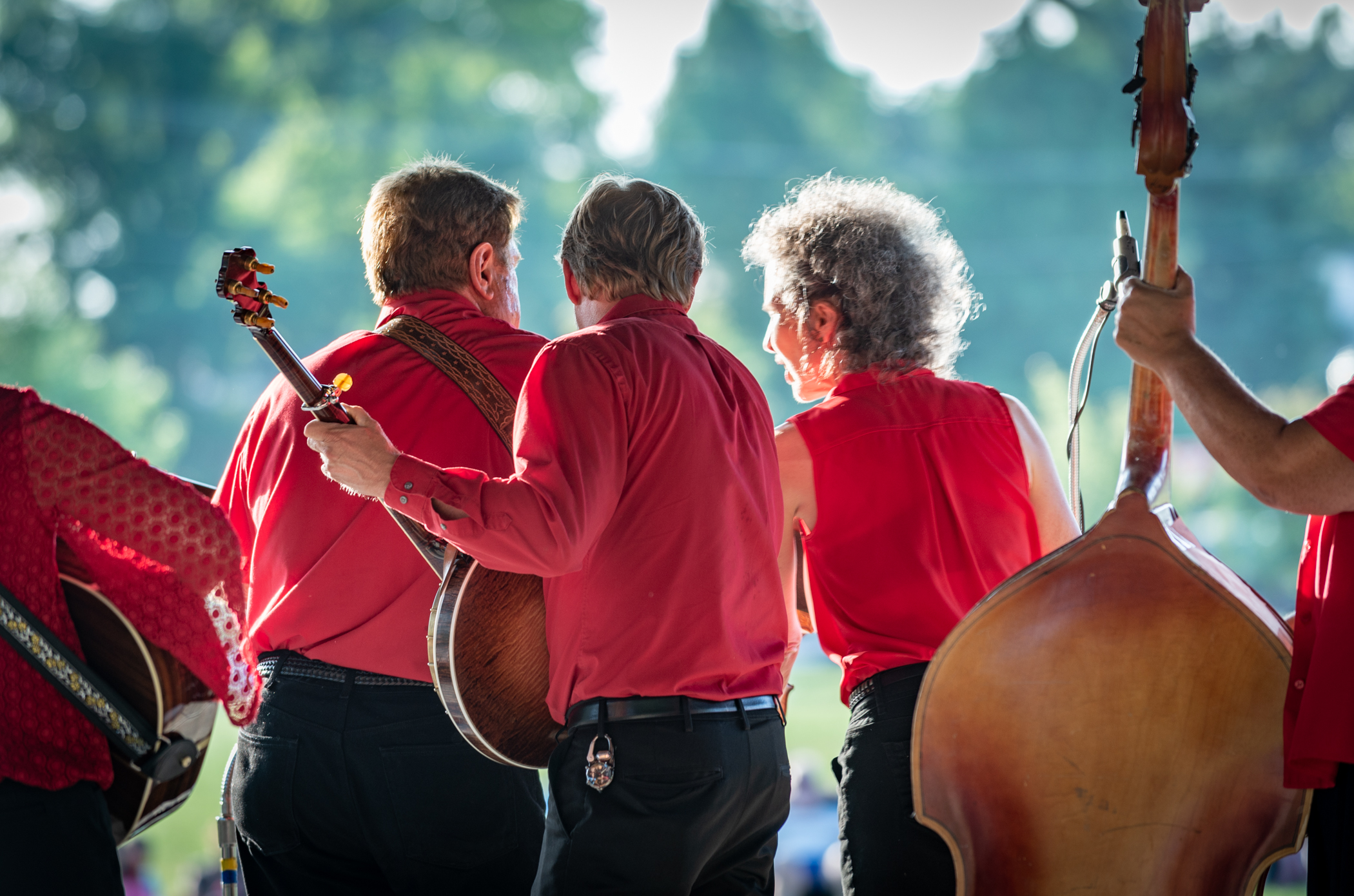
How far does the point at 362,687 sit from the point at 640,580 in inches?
24.8

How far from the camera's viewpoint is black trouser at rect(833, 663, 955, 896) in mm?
2129

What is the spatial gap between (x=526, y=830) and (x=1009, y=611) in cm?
100

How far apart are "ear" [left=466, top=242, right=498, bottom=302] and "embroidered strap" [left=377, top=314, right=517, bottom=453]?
0.55ft

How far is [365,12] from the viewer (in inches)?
1192

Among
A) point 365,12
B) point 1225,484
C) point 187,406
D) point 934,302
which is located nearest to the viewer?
point 934,302

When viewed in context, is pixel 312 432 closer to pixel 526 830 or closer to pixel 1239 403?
pixel 526 830

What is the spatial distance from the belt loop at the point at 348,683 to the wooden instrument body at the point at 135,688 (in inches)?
9.4

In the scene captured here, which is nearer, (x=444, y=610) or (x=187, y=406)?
(x=444, y=610)

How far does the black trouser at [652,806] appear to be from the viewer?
1848mm

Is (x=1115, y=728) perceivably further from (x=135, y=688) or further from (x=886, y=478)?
(x=135, y=688)

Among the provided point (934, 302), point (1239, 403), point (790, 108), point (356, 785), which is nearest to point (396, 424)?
point (356, 785)

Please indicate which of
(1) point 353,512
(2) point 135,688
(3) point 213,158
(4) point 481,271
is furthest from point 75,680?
(3) point 213,158

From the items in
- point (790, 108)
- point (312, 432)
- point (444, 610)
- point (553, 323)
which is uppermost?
point (790, 108)

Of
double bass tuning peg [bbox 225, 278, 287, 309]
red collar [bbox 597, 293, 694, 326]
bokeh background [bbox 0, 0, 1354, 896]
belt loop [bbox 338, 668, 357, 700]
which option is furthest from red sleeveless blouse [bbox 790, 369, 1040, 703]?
bokeh background [bbox 0, 0, 1354, 896]
